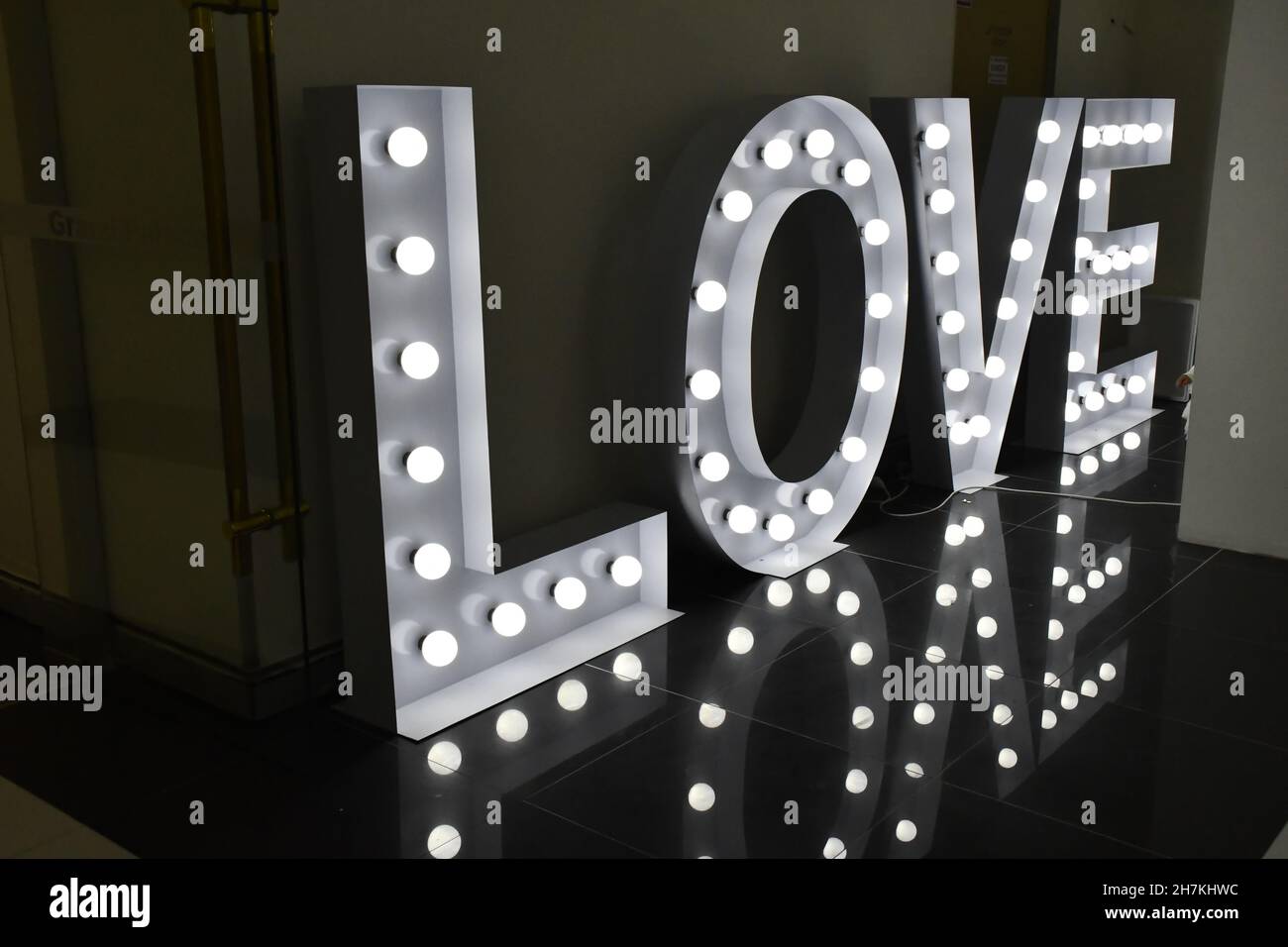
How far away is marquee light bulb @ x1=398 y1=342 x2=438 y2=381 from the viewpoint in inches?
94.5

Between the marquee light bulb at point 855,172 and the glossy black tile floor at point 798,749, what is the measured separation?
1.14m

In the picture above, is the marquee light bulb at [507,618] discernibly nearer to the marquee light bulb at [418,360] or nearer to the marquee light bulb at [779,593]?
the marquee light bulb at [418,360]

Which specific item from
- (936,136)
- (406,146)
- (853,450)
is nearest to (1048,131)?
(936,136)

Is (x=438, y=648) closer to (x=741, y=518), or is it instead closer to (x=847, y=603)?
(x=741, y=518)

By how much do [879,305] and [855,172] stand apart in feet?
1.35

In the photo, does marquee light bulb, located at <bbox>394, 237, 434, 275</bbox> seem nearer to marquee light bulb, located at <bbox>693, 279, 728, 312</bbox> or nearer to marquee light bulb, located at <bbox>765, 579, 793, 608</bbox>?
marquee light bulb, located at <bbox>693, 279, 728, 312</bbox>

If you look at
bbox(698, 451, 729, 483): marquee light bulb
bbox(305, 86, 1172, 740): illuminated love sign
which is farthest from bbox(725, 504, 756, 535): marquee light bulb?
bbox(698, 451, 729, 483): marquee light bulb

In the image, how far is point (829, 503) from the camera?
3.57 meters

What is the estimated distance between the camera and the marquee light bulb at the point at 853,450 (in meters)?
3.63

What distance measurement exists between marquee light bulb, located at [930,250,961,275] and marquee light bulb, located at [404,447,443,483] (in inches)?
80.8

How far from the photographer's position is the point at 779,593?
10.6 ft
